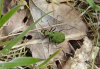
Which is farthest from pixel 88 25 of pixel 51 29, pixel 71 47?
pixel 51 29

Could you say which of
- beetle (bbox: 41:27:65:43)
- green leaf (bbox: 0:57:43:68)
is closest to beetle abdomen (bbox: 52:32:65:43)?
beetle (bbox: 41:27:65:43)

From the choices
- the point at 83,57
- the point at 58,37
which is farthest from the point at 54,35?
the point at 83,57

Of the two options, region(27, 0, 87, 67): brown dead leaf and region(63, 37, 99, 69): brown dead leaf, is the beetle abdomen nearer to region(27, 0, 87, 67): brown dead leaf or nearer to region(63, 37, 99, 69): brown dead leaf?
region(27, 0, 87, 67): brown dead leaf

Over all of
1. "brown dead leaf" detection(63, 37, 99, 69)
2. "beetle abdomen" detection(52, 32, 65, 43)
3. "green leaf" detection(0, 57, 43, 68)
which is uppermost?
"beetle abdomen" detection(52, 32, 65, 43)

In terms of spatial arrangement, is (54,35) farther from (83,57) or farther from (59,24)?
(83,57)

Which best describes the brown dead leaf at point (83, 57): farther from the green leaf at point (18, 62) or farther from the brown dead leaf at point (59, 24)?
the green leaf at point (18, 62)

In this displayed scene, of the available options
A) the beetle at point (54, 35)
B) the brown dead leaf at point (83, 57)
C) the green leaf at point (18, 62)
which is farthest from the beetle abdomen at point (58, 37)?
the green leaf at point (18, 62)

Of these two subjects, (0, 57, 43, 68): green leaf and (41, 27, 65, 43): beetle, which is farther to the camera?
(41, 27, 65, 43): beetle

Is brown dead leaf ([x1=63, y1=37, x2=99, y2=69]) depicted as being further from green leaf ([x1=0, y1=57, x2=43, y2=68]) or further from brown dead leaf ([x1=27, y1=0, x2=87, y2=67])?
green leaf ([x1=0, y1=57, x2=43, y2=68])

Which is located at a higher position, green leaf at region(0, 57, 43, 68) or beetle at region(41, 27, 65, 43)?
beetle at region(41, 27, 65, 43)
